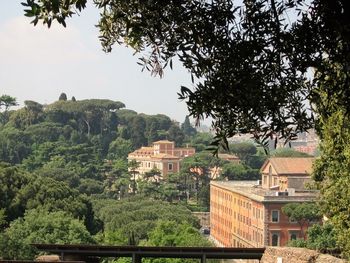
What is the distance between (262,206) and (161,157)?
58.4 m

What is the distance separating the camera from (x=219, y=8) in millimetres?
4246

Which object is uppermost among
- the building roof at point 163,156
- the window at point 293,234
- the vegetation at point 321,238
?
the building roof at point 163,156

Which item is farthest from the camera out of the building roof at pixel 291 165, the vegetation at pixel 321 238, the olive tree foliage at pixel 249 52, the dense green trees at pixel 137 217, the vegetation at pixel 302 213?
the building roof at pixel 291 165

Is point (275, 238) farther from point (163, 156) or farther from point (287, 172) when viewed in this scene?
point (163, 156)

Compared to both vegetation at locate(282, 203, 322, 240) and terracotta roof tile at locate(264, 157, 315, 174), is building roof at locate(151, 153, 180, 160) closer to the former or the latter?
terracotta roof tile at locate(264, 157, 315, 174)

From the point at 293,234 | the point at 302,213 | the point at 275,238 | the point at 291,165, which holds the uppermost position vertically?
the point at 291,165

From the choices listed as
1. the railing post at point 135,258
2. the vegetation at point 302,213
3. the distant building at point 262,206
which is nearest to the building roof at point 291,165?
the distant building at point 262,206

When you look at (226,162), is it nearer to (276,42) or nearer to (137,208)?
(137,208)

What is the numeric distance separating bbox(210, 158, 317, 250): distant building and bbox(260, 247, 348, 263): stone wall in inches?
1049

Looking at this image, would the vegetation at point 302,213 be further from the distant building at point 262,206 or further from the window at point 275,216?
the window at point 275,216

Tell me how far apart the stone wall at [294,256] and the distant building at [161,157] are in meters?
89.0

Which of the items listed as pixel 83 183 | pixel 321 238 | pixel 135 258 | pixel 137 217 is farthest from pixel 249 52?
pixel 83 183

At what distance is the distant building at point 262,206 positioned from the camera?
49531 mm

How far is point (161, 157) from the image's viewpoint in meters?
108
